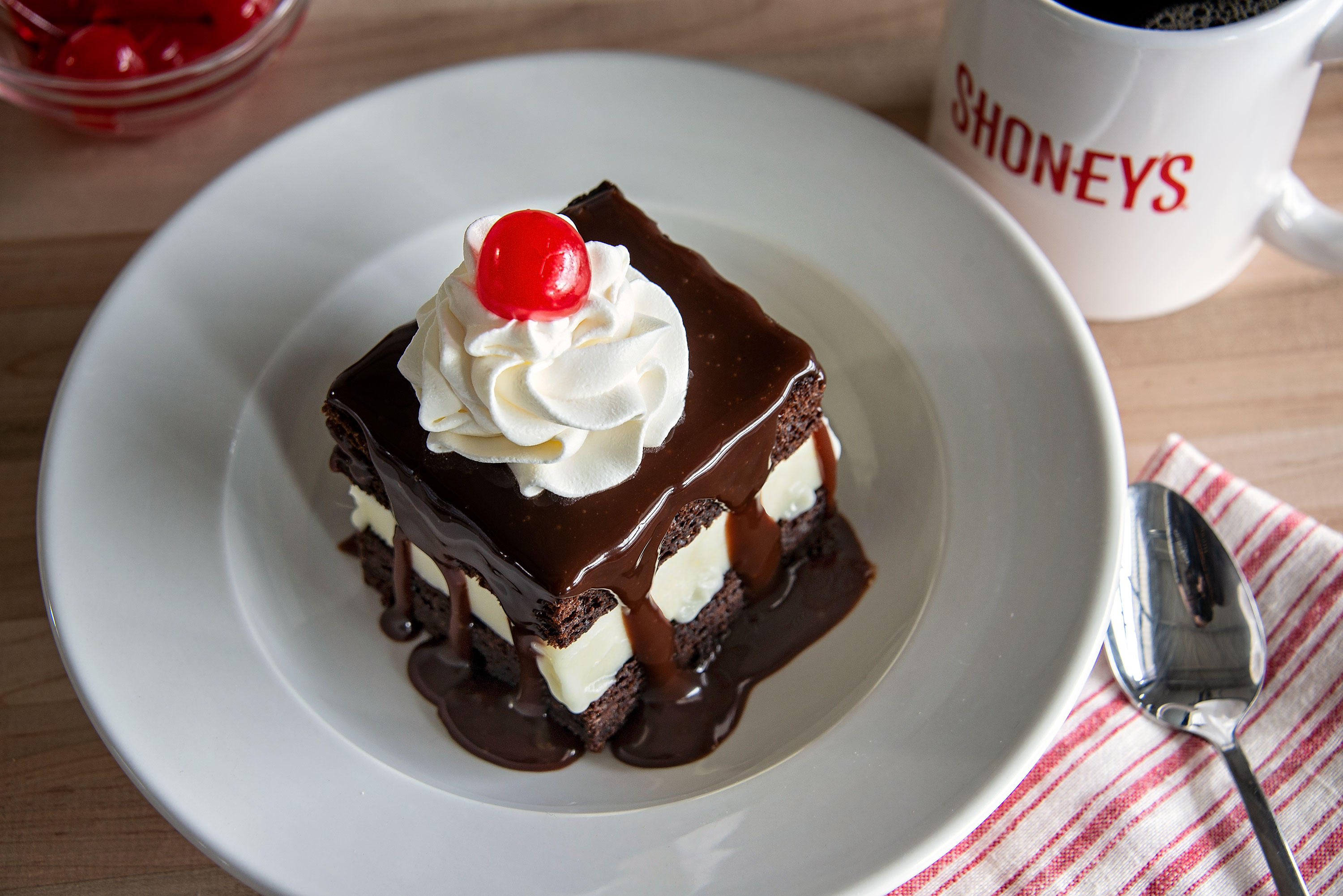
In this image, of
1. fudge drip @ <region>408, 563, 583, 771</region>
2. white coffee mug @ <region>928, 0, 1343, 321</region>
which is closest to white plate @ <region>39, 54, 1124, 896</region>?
fudge drip @ <region>408, 563, 583, 771</region>

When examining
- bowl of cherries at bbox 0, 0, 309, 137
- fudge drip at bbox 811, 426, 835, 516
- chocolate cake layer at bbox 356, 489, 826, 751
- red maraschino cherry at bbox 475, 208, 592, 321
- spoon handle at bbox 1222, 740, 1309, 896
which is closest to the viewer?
red maraschino cherry at bbox 475, 208, 592, 321

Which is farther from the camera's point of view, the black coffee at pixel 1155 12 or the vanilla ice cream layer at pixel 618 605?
the black coffee at pixel 1155 12

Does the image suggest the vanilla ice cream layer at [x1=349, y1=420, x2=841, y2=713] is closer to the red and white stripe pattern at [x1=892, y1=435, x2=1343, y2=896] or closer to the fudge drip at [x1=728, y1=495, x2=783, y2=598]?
the fudge drip at [x1=728, y1=495, x2=783, y2=598]

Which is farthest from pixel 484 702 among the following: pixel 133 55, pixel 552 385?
pixel 133 55

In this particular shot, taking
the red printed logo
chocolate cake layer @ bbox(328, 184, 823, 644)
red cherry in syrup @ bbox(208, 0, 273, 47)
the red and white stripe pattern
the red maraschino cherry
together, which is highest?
the red maraschino cherry

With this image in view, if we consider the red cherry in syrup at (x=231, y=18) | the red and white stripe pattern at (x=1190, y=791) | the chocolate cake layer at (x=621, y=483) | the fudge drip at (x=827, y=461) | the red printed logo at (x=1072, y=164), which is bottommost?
the red and white stripe pattern at (x=1190, y=791)

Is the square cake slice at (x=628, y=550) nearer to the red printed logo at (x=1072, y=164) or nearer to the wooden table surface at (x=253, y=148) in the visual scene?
the wooden table surface at (x=253, y=148)

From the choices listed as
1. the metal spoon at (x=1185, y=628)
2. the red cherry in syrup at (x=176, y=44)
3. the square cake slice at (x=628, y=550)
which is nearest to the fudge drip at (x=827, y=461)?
the square cake slice at (x=628, y=550)
